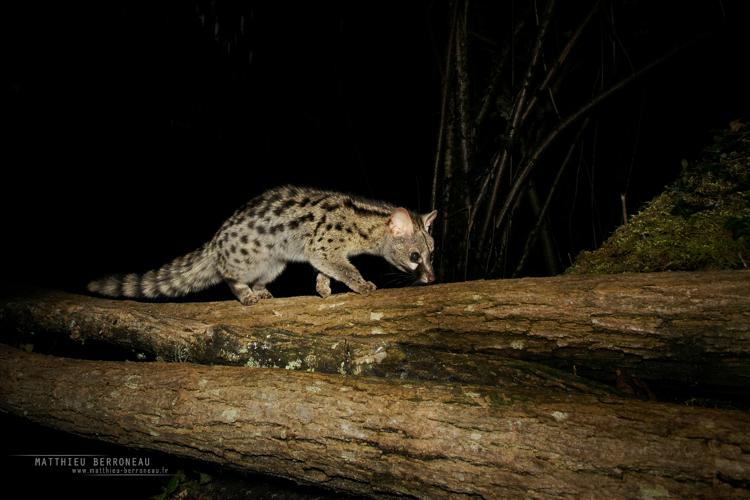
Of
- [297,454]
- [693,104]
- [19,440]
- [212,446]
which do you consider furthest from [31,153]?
[693,104]

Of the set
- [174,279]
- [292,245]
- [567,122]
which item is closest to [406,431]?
[292,245]

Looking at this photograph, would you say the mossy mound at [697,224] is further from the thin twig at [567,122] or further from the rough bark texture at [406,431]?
the rough bark texture at [406,431]

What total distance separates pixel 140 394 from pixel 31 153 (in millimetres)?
7115

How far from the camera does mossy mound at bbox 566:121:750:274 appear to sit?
11.0 feet

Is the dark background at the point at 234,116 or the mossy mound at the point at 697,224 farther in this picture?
the dark background at the point at 234,116

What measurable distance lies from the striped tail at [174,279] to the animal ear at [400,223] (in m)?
2.27

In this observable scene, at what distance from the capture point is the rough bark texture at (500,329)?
8.86ft

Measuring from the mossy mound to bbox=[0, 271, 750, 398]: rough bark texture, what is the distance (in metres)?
0.71

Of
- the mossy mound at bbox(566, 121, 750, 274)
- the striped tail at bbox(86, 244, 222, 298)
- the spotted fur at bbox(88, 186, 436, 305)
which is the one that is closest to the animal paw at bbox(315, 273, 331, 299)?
the spotted fur at bbox(88, 186, 436, 305)

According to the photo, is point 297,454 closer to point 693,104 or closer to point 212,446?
point 212,446

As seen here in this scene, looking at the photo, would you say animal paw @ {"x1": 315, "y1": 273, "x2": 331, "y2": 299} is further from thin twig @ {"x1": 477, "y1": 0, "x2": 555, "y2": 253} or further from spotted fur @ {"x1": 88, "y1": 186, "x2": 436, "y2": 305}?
thin twig @ {"x1": 477, "y1": 0, "x2": 555, "y2": 253}

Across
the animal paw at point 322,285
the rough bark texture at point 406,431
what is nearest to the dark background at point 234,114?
the animal paw at point 322,285

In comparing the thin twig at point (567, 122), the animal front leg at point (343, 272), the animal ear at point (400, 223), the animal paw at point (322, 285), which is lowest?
the animal paw at point (322, 285)

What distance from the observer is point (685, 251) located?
351 centimetres
